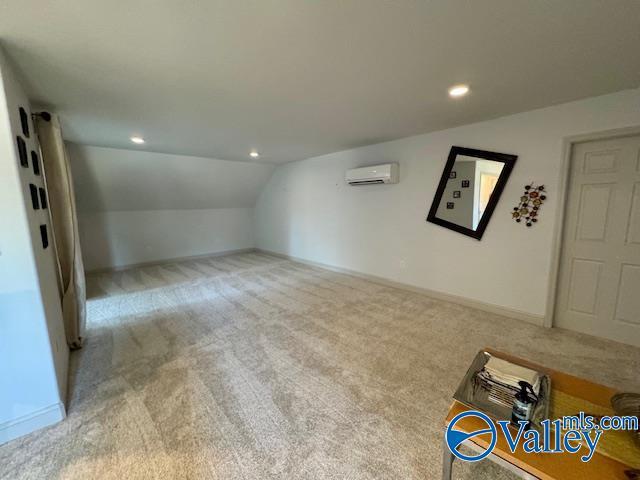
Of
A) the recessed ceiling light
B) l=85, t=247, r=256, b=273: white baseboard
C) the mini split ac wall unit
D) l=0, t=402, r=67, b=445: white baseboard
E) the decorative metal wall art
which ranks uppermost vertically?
the recessed ceiling light

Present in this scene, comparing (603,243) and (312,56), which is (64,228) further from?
(603,243)

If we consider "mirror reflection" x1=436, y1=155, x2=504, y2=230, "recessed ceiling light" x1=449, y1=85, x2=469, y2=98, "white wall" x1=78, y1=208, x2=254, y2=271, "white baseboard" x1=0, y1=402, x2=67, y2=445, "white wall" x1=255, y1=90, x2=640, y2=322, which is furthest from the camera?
"white wall" x1=78, y1=208, x2=254, y2=271

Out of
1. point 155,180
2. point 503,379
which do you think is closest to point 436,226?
point 503,379

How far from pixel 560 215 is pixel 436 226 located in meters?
1.24

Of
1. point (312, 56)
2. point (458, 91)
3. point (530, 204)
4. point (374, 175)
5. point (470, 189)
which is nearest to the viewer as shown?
point (312, 56)

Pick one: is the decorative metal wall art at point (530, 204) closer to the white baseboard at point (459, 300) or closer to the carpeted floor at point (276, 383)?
the white baseboard at point (459, 300)

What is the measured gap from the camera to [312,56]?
5.25ft

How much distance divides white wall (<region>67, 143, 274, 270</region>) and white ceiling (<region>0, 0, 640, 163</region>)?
1.79m

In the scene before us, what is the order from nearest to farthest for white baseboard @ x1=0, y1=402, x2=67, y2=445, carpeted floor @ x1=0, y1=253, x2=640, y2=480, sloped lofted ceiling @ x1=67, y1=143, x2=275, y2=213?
carpeted floor @ x1=0, y1=253, x2=640, y2=480, white baseboard @ x1=0, y1=402, x2=67, y2=445, sloped lofted ceiling @ x1=67, y1=143, x2=275, y2=213

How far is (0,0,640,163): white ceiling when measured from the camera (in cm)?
122

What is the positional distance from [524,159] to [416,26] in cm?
220

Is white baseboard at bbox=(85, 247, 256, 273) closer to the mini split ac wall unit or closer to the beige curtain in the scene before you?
the beige curtain

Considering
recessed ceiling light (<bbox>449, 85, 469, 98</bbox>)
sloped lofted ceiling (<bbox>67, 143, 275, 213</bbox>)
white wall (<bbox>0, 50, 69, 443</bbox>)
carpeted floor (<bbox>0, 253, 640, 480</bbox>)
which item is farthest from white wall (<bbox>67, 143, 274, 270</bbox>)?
recessed ceiling light (<bbox>449, 85, 469, 98</bbox>)

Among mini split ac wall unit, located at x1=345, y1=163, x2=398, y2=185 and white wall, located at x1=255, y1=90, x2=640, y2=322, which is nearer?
white wall, located at x1=255, y1=90, x2=640, y2=322
